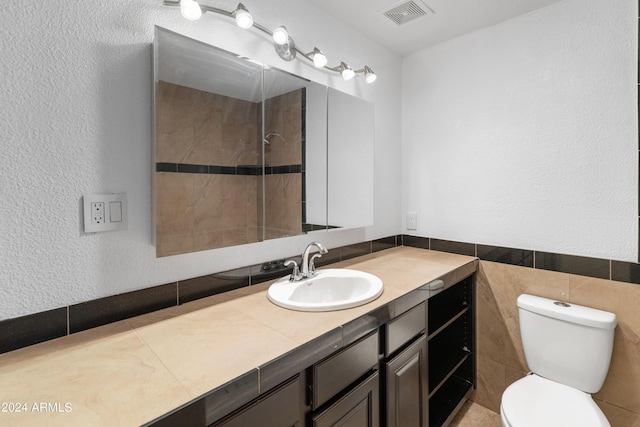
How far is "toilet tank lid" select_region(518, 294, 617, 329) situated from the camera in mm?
1399

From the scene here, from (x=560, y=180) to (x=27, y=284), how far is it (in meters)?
2.24

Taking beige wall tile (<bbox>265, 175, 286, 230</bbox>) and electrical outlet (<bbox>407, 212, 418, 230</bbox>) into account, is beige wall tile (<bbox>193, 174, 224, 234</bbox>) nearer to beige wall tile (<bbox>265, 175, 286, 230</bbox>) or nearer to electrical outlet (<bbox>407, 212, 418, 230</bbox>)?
beige wall tile (<bbox>265, 175, 286, 230</bbox>)

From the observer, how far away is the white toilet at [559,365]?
126 cm

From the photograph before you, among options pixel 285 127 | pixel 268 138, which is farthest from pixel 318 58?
pixel 268 138

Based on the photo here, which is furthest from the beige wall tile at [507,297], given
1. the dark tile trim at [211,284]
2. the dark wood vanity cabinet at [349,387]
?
the dark tile trim at [211,284]

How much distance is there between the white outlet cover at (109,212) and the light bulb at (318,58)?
42.4 inches

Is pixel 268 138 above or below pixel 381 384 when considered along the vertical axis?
above

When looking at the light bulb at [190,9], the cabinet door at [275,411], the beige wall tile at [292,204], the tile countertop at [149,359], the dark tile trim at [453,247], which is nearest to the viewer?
the tile countertop at [149,359]

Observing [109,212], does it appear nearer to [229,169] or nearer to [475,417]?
[229,169]

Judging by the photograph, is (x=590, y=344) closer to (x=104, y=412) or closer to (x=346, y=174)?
(x=346, y=174)

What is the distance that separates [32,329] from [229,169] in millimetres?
789

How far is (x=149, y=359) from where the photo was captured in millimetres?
816

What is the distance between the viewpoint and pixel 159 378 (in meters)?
0.73

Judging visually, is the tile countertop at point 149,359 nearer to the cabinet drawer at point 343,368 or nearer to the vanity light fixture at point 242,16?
the cabinet drawer at point 343,368
